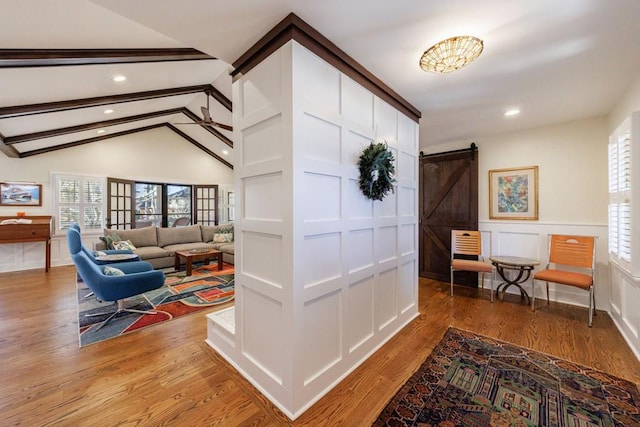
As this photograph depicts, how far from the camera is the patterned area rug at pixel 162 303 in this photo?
2742 mm

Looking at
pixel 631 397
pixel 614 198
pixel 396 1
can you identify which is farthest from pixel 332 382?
pixel 614 198

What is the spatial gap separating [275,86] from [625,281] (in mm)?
3903

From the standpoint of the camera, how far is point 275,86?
1.71m

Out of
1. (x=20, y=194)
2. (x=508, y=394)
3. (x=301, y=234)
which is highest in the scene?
(x=20, y=194)

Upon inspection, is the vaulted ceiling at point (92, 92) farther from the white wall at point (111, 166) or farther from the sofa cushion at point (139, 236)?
the sofa cushion at point (139, 236)

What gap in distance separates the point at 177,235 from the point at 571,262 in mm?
7505

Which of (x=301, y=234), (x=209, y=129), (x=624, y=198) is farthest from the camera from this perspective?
(x=209, y=129)

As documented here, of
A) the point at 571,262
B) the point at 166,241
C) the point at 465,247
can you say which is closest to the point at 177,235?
the point at 166,241

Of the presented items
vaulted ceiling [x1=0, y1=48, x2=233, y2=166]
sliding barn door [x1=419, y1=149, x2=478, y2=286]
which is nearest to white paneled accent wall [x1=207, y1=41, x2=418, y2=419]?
vaulted ceiling [x1=0, y1=48, x2=233, y2=166]

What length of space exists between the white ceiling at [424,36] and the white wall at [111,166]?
304cm

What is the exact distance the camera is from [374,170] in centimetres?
213

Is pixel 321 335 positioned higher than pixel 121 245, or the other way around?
pixel 121 245

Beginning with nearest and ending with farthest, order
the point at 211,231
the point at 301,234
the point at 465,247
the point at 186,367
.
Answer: the point at 301,234
the point at 186,367
the point at 465,247
the point at 211,231

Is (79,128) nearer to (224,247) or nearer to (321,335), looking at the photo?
(224,247)
